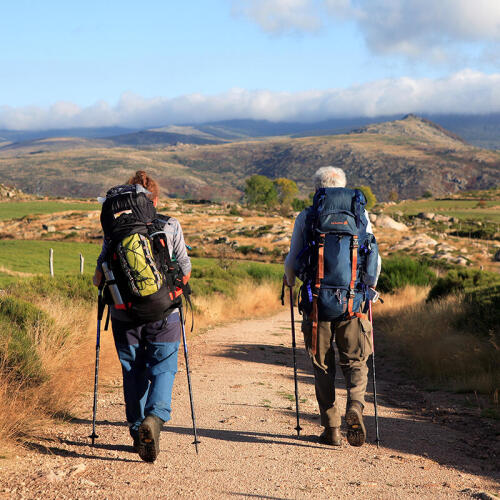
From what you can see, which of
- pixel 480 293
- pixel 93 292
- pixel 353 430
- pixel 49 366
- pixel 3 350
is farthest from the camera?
pixel 93 292

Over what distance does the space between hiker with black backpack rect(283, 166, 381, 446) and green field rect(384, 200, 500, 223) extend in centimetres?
10790

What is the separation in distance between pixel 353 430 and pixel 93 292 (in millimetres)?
11302

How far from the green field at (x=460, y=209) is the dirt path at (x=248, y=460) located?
107 m

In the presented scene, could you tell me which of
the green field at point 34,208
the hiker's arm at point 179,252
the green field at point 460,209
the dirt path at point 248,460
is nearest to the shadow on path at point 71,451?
the dirt path at point 248,460

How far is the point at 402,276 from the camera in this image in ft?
80.3

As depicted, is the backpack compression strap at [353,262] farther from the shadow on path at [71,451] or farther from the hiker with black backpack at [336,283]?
the shadow on path at [71,451]

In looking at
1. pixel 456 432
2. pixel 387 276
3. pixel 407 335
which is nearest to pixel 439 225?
pixel 387 276

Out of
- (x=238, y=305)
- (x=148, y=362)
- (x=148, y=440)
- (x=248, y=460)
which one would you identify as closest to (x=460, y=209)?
(x=238, y=305)

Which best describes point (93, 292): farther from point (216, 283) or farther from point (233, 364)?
point (216, 283)

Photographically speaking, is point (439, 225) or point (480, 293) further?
point (439, 225)

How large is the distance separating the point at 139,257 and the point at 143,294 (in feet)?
1.00

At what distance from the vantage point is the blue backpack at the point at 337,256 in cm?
580

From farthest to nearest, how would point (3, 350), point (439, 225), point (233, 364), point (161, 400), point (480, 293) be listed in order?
1. point (439, 225)
2. point (480, 293)
3. point (233, 364)
4. point (3, 350)
5. point (161, 400)

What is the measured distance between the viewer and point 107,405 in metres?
7.70
